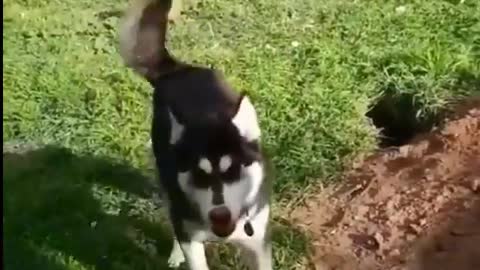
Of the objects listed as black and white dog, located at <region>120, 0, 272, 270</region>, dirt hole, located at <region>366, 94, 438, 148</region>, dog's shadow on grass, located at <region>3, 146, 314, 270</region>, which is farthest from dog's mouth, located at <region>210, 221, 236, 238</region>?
dirt hole, located at <region>366, 94, 438, 148</region>

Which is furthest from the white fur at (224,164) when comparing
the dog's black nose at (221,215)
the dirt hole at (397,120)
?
the dirt hole at (397,120)

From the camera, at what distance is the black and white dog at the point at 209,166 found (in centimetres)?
375

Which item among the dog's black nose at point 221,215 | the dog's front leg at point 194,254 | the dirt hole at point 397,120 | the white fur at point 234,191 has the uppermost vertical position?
the white fur at point 234,191

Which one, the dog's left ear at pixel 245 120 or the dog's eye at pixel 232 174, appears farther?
the dog's left ear at pixel 245 120

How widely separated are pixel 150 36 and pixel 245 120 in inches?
34.8

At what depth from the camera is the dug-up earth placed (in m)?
4.36

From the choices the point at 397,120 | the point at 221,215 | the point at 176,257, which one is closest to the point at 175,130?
the point at 221,215

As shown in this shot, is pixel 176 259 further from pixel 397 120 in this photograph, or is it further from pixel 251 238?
pixel 397 120

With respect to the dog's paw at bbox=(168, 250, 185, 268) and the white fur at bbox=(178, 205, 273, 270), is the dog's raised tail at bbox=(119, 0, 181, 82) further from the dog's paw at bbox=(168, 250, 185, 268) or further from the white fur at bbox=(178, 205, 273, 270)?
the white fur at bbox=(178, 205, 273, 270)

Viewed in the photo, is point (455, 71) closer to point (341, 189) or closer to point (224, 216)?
point (341, 189)

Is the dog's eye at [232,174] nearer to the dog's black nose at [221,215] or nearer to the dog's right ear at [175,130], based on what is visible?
the dog's black nose at [221,215]

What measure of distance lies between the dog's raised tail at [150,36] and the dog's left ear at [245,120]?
0.70 m

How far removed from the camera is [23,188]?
4992 mm

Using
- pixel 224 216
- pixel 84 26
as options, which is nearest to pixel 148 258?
pixel 224 216
